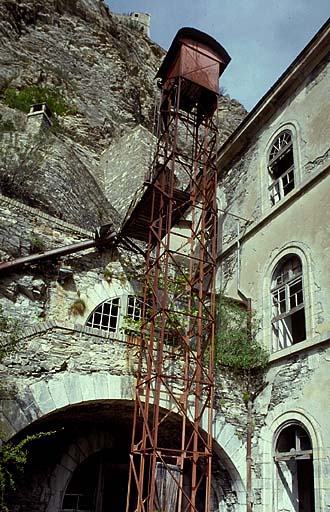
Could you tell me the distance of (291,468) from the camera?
28.9 feet

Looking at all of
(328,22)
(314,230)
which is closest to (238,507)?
(314,230)

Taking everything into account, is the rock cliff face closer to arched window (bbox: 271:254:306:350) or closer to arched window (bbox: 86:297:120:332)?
arched window (bbox: 86:297:120:332)

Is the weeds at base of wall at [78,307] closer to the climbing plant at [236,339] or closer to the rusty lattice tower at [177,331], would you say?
the rusty lattice tower at [177,331]

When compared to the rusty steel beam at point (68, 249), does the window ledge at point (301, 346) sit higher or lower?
lower

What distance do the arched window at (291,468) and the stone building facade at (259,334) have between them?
0.9 inches

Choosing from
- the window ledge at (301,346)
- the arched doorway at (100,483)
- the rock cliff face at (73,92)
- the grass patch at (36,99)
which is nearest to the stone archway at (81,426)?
the arched doorway at (100,483)

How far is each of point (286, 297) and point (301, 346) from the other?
1363mm

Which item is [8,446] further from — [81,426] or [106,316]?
[106,316]

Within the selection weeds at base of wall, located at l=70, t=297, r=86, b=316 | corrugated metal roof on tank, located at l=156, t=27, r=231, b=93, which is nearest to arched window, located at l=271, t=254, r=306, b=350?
weeds at base of wall, located at l=70, t=297, r=86, b=316

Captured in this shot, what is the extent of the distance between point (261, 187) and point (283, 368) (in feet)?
14.9

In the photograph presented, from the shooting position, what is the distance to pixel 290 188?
1096 centimetres

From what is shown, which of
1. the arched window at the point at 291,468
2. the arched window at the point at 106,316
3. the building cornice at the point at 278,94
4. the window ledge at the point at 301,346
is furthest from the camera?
the arched window at the point at 106,316

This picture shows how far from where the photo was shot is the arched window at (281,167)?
11023mm

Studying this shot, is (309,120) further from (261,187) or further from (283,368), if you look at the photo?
(283,368)
